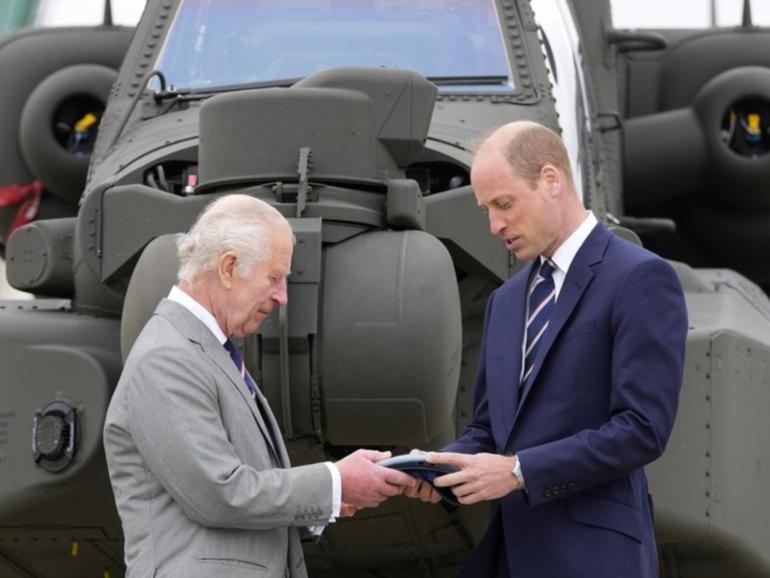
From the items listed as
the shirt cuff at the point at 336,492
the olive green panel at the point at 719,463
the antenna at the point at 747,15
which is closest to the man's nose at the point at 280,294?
the shirt cuff at the point at 336,492

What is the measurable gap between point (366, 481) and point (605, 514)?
507mm

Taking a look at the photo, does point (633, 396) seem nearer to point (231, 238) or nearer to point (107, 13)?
point (231, 238)

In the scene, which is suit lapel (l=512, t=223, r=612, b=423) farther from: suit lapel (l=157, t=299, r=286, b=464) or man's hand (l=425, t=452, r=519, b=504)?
suit lapel (l=157, t=299, r=286, b=464)

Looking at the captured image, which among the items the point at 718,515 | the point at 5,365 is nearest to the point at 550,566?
the point at 718,515

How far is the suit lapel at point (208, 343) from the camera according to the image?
3.54 meters

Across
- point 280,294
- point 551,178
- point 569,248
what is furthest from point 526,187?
point 280,294

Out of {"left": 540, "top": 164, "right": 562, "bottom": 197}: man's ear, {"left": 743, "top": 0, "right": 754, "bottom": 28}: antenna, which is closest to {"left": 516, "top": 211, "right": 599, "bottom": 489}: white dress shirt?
{"left": 540, "top": 164, "right": 562, "bottom": 197}: man's ear

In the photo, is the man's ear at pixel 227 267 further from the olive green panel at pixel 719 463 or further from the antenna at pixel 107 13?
the antenna at pixel 107 13

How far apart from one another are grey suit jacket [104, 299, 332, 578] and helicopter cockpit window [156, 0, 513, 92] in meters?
2.74

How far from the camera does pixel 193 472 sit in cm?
337

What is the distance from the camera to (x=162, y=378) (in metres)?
3.43

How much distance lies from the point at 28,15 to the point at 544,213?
22.6 ft

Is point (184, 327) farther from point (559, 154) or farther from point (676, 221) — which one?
point (676, 221)

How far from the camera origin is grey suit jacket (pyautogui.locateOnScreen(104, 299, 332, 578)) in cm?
338
